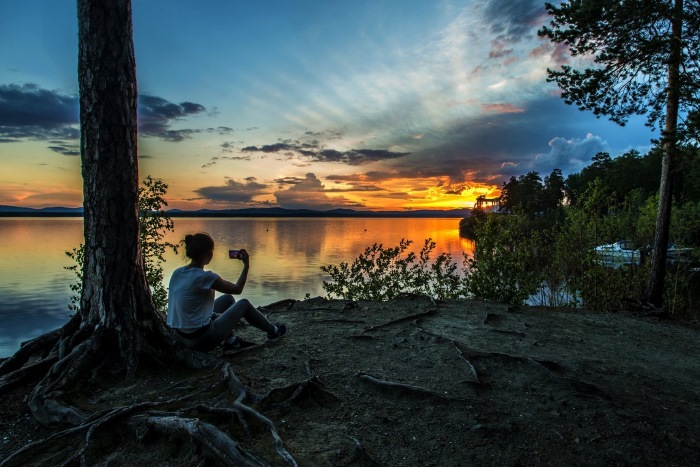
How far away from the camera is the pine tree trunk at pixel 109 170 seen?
5.05 meters

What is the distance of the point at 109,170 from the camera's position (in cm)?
508

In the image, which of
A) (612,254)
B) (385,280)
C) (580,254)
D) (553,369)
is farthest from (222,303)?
(612,254)

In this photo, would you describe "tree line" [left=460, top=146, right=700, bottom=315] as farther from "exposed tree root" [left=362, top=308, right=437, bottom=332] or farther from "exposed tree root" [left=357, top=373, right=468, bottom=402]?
"exposed tree root" [left=357, top=373, right=468, bottom=402]

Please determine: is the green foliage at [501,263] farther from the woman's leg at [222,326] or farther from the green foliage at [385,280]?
the woman's leg at [222,326]

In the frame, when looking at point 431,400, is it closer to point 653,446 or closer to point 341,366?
point 341,366

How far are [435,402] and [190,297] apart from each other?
3.40 m

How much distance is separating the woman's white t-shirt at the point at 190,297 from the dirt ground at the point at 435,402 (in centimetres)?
68

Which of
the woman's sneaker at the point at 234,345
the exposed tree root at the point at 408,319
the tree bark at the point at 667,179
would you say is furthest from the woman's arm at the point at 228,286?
the tree bark at the point at 667,179

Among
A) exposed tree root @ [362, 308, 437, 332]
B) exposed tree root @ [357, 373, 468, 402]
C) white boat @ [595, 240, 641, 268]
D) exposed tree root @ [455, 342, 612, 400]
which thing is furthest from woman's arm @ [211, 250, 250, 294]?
white boat @ [595, 240, 641, 268]

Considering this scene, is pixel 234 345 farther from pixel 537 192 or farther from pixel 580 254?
pixel 537 192

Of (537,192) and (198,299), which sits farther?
(537,192)

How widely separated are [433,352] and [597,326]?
5009 mm

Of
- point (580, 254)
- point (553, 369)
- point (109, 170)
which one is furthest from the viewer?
point (580, 254)

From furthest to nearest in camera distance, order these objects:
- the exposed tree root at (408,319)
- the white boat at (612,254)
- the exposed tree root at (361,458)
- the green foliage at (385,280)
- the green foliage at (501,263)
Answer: the white boat at (612,254), the green foliage at (385,280), the green foliage at (501,263), the exposed tree root at (408,319), the exposed tree root at (361,458)
